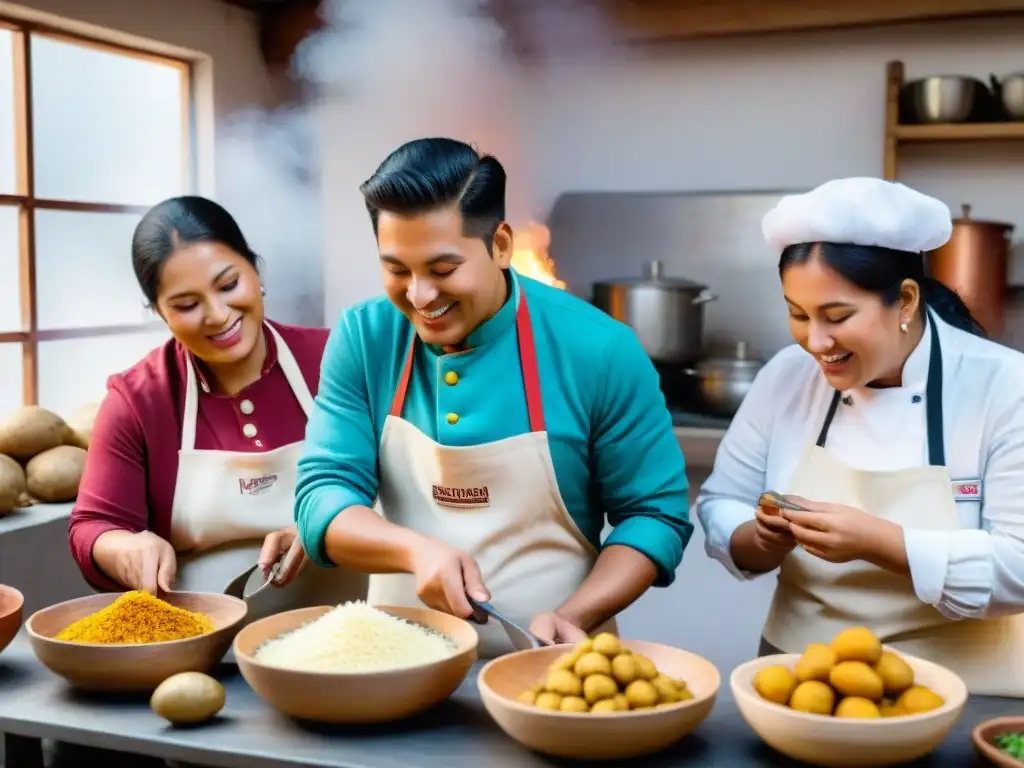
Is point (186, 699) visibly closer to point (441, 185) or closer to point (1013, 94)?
point (441, 185)

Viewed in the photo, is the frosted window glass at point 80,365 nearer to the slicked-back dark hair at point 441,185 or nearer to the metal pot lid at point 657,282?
the metal pot lid at point 657,282

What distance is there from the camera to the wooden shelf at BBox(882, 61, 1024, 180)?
3916 millimetres

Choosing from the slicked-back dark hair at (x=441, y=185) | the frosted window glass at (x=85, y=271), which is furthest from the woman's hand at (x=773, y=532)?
the frosted window glass at (x=85, y=271)

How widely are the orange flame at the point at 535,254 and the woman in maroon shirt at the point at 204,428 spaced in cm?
240

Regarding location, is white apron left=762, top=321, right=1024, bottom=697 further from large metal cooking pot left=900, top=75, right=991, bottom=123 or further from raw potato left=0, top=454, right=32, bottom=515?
large metal cooking pot left=900, top=75, right=991, bottom=123

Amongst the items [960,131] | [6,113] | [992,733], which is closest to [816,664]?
[992,733]

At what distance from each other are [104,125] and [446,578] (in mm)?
3512

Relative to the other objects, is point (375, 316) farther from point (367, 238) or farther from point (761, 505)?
point (367, 238)

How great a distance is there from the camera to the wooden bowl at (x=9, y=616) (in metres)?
1.67

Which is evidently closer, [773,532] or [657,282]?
[773,532]

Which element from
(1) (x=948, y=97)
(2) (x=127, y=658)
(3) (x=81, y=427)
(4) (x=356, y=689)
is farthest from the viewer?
(1) (x=948, y=97)

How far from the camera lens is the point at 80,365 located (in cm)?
438

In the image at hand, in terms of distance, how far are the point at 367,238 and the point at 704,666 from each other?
400cm

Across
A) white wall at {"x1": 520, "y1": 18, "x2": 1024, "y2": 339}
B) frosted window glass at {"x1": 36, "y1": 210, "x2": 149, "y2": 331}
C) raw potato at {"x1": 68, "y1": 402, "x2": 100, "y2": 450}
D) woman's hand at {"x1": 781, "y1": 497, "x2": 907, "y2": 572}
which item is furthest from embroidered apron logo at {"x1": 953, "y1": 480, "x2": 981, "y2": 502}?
frosted window glass at {"x1": 36, "y1": 210, "x2": 149, "y2": 331}
